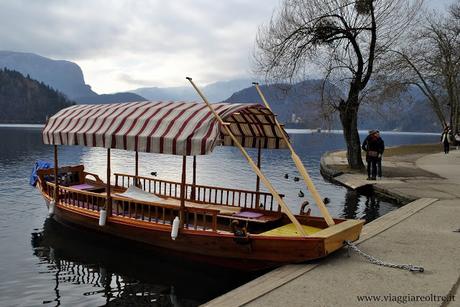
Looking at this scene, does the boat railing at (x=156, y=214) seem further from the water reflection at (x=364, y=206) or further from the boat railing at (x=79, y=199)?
the water reflection at (x=364, y=206)

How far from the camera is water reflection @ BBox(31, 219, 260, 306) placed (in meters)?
9.43

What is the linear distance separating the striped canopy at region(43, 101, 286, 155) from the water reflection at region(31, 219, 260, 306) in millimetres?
3201

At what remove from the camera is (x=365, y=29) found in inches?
1005

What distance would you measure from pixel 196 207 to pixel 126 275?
8.28ft

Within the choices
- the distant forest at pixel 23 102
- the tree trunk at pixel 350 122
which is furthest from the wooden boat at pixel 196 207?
the distant forest at pixel 23 102

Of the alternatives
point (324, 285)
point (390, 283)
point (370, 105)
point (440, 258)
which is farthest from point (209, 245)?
point (370, 105)

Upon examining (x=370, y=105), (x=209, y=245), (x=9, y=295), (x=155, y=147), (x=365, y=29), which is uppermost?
(x=365, y=29)

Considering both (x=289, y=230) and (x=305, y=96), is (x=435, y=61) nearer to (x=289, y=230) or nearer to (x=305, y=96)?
(x=305, y=96)

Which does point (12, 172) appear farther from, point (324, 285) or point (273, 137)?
point (324, 285)

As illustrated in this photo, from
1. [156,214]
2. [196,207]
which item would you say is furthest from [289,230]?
[156,214]

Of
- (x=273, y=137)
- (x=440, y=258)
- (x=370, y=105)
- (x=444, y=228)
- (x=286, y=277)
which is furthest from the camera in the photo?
(x=370, y=105)

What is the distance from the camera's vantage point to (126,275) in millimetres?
10742

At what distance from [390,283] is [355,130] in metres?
20.7

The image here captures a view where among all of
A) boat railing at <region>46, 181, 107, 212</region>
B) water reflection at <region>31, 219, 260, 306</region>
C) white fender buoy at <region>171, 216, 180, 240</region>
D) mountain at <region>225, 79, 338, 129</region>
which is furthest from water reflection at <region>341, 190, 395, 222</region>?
boat railing at <region>46, 181, 107, 212</region>
